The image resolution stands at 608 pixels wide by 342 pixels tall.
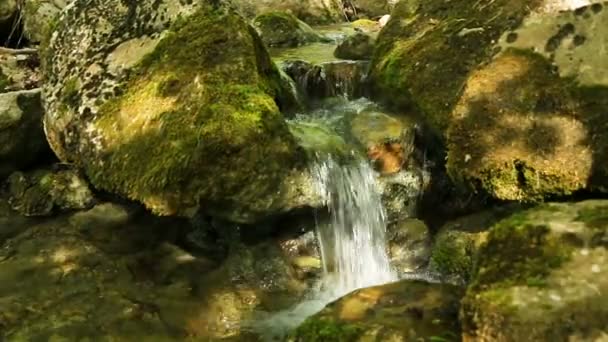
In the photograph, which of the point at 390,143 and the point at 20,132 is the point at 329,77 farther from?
the point at 20,132

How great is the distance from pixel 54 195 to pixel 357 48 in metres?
5.07

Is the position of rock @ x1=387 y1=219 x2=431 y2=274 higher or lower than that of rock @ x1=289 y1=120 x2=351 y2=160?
lower

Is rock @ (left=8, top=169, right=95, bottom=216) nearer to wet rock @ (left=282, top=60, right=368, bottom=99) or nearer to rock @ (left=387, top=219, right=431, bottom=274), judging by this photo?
wet rock @ (left=282, top=60, right=368, bottom=99)

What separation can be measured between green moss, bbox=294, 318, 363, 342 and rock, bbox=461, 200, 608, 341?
0.76 m

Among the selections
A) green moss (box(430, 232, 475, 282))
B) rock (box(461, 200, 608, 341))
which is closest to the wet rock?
green moss (box(430, 232, 475, 282))

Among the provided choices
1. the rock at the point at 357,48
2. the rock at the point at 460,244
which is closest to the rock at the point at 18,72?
the rock at the point at 357,48

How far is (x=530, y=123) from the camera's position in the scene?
5.45 m

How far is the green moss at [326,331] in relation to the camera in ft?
13.3

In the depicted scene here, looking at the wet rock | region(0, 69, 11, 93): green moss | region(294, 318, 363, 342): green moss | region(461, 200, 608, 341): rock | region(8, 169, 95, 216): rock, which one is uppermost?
region(0, 69, 11, 93): green moss

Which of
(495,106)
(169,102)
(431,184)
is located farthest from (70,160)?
(495,106)

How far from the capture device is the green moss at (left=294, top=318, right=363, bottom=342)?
4.05m

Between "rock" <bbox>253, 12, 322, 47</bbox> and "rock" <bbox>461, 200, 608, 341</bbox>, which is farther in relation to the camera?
"rock" <bbox>253, 12, 322, 47</bbox>

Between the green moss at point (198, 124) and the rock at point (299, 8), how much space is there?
9516 mm

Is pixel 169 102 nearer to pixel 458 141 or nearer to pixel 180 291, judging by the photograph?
pixel 180 291
